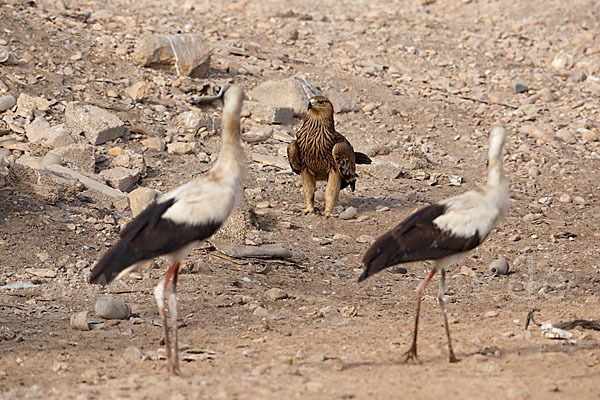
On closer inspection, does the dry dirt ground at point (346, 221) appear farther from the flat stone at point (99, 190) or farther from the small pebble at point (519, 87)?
the flat stone at point (99, 190)

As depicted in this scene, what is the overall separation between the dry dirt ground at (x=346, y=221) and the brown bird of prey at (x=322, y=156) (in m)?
0.40

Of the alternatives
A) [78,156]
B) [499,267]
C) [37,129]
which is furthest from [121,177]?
[499,267]

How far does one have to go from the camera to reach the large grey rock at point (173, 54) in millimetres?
13945

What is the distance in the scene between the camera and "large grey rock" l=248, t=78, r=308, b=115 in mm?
13961

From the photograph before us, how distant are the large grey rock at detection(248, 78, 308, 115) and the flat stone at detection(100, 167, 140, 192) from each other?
3.60 meters

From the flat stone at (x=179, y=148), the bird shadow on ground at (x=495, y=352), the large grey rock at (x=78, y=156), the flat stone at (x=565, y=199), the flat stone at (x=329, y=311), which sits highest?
the bird shadow on ground at (x=495, y=352)

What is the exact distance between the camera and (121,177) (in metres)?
10.8

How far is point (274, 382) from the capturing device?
17.7 ft

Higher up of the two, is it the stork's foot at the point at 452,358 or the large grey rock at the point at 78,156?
the stork's foot at the point at 452,358

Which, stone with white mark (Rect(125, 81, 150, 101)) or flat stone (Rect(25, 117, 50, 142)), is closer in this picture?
flat stone (Rect(25, 117, 50, 142))

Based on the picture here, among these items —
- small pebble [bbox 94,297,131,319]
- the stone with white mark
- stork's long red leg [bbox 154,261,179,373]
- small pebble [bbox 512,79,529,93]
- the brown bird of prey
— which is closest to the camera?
stork's long red leg [bbox 154,261,179,373]

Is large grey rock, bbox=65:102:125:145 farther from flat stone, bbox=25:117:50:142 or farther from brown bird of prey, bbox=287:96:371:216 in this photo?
brown bird of prey, bbox=287:96:371:216

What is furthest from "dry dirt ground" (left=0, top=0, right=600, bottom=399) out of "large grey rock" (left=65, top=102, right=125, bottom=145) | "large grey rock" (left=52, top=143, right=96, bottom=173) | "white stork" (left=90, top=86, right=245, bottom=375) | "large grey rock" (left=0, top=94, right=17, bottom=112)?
"large grey rock" (left=52, top=143, right=96, bottom=173)

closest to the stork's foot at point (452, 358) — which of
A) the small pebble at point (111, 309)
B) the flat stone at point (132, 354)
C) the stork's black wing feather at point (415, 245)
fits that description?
the stork's black wing feather at point (415, 245)
